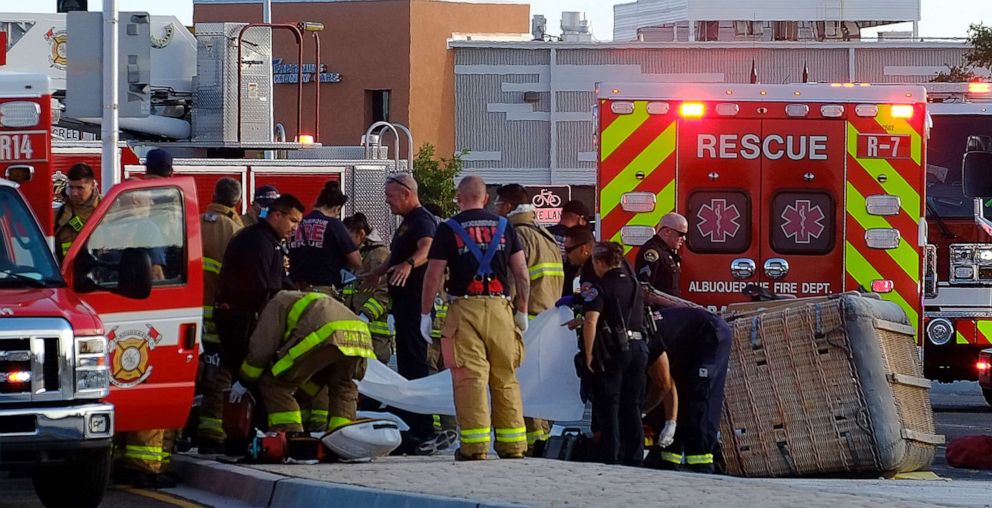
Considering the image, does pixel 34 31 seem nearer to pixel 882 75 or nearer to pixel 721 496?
pixel 721 496

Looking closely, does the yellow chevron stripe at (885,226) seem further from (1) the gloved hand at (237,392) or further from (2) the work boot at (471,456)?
(1) the gloved hand at (237,392)

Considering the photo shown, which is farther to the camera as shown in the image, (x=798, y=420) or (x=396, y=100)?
(x=396, y=100)

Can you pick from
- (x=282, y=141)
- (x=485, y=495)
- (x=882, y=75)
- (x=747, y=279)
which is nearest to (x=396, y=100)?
(x=882, y=75)

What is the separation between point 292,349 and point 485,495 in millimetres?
2541

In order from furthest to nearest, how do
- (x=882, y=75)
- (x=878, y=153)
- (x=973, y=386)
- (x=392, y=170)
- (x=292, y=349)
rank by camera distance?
1. (x=882, y=75)
2. (x=392, y=170)
3. (x=973, y=386)
4. (x=878, y=153)
5. (x=292, y=349)

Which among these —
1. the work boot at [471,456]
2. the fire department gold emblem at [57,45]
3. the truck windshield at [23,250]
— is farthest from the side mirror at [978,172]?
the fire department gold emblem at [57,45]

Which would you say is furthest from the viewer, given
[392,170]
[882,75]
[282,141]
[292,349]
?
[882,75]

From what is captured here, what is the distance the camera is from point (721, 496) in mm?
8984

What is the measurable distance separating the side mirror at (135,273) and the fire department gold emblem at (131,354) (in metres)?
0.51

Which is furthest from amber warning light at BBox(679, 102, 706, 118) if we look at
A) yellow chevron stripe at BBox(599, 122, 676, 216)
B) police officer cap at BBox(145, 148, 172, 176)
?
police officer cap at BBox(145, 148, 172, 176)

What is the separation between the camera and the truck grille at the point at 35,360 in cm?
909

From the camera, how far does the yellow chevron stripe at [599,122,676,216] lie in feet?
48.7

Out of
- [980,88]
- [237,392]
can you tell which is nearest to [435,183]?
[980,88]

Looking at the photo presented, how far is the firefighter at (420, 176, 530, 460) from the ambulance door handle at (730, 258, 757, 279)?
3646 millimetres
